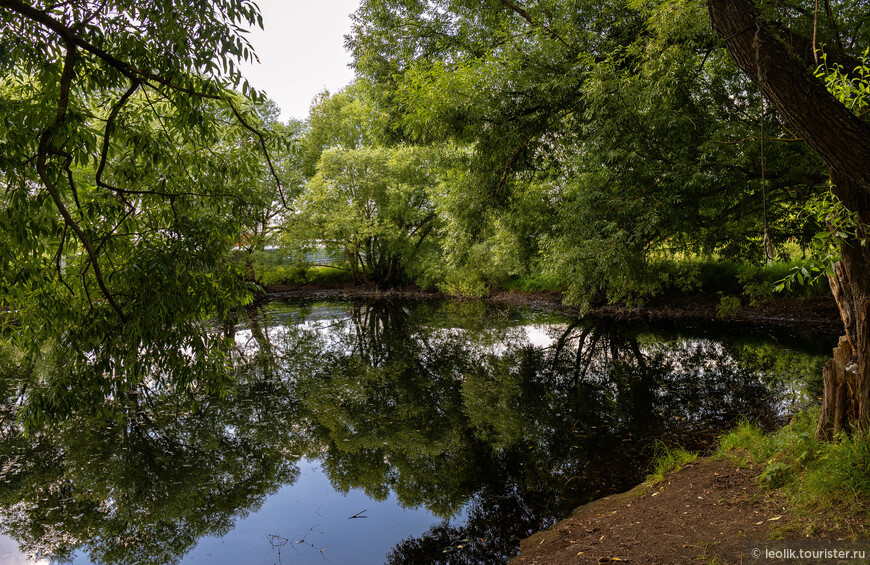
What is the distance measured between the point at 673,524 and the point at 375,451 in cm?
476

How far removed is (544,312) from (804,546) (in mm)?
19752

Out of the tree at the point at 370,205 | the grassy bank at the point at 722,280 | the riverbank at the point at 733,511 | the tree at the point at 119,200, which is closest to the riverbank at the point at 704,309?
the grassy bank at the point at 722,280

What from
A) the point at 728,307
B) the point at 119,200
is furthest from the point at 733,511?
the point at 728,307

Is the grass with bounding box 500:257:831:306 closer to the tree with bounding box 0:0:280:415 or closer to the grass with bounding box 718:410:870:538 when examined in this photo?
the grass with bounding box 718:410:870:538

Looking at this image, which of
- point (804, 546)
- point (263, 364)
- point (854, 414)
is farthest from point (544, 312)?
point (804, 546)

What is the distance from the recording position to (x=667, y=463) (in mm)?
6180

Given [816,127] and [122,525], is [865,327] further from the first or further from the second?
[122,525]

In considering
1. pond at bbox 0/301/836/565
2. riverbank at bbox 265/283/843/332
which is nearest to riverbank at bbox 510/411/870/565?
pond at bbox 0/301/836/565

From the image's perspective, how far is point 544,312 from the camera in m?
23.0

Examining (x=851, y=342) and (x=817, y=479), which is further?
(x=851, y=342)

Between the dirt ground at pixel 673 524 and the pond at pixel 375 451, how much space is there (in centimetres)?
55

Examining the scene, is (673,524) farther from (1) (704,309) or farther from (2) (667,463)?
(1) (704,309)

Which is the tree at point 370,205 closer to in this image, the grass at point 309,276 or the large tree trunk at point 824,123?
the grass at point 309,276

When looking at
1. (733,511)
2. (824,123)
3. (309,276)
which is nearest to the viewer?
(824,123)
